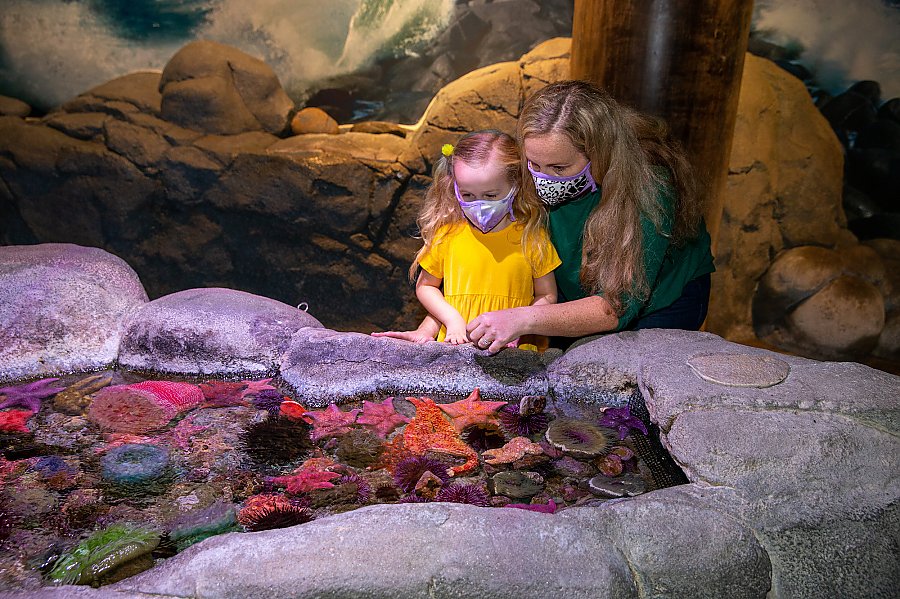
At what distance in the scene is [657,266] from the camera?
290cm

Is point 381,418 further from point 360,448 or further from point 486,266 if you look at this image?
point 486,266

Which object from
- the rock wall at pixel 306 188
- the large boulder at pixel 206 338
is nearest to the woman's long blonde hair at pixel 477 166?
the large boulder at pixel 206 338

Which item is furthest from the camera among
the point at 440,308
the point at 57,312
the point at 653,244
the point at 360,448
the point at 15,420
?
the point at 440,308

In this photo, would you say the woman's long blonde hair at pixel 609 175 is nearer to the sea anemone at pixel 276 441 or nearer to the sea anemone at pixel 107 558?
the sea anemone at pixel 276 441

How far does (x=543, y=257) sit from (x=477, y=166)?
0.55 meters

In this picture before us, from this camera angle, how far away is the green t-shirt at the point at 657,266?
296 centimetres

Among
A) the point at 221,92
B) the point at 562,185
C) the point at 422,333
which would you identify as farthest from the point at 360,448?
the point at 221,92

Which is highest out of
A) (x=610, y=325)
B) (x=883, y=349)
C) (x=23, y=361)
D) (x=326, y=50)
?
(x=326, y=50)

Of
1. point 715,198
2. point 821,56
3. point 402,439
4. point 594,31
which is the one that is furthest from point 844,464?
point 821,56

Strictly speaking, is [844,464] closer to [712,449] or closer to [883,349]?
[712,449]

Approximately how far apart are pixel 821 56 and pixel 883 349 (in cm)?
314

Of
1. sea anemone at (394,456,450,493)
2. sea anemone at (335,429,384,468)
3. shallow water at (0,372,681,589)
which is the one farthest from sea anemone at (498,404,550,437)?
sea anemone at (335,429,384,468)

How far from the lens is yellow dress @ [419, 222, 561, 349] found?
324 cm

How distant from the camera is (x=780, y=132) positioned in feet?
22.3
